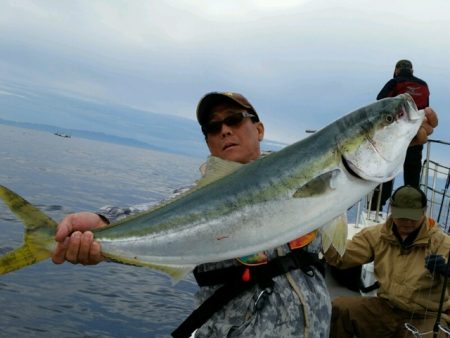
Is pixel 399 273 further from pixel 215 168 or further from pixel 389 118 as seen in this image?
pixel 215 168

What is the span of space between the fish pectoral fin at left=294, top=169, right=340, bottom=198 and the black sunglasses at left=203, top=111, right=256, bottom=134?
4.79 ft

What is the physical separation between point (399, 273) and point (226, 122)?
499 cm

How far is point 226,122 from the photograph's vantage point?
447 centimetres

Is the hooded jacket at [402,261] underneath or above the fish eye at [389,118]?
underneath

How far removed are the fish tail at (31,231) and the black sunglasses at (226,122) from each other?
1683 mm

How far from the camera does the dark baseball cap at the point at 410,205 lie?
7.92 m

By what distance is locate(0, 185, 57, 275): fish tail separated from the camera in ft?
11.6

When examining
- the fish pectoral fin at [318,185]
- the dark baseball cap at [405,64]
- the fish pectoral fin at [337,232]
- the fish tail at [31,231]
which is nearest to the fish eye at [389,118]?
the fish pectoral fin at [318,185]

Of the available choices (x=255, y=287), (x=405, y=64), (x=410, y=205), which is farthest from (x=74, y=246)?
(x=405, y=64)

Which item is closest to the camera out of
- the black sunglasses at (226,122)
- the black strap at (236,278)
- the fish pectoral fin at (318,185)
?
the fish pectoral fin at (318,185)

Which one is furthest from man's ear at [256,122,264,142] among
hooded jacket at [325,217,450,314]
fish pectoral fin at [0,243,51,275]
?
hooded jacket at [325,217,450,314]

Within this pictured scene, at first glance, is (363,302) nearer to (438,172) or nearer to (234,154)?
(438,172)

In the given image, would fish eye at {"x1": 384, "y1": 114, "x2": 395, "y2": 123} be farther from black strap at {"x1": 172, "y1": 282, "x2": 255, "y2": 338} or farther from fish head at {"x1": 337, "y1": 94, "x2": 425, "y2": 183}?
black strap at {"x1": 172, "y1": 282, "x2": 255, "y2": 338}

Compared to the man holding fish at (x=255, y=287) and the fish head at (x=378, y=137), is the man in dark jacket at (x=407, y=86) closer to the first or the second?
the man holding fish at (x=255, y=287)
